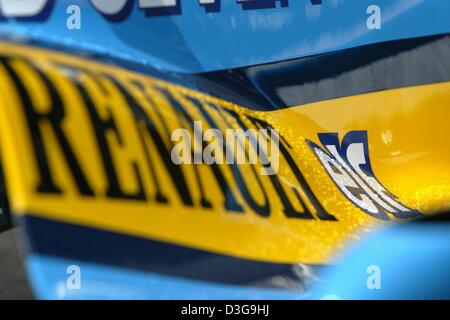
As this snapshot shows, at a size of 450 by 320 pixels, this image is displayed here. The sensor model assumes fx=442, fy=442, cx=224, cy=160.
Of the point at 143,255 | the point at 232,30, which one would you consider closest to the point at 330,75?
the point at 232,30

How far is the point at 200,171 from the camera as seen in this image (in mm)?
1224

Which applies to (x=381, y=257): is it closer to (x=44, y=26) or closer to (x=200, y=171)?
(x=200, y=171)

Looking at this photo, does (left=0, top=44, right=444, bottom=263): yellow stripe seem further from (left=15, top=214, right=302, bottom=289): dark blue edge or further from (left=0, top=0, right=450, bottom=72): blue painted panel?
(left=0, top=0, right=450, bottom=72): blue painted panel

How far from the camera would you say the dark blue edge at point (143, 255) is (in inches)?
36.9

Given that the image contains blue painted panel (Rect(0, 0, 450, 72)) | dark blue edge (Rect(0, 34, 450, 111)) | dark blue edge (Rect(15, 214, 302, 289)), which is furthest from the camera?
dark blue edge (Rect(0, 34, 450, 111))

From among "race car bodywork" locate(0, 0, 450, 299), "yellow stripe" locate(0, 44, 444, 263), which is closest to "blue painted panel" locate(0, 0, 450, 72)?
"race car bodywork" locate(0, 0, 450, 299)

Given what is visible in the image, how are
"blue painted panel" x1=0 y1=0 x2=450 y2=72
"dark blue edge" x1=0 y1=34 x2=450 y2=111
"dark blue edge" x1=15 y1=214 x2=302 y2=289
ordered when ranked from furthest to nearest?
"dark blue edge" x1=0 y1=34 x2=450 y2=111, "blue painted panel" x1=0 y1=0 x2=450 y2=72, "dark blue edge" x1=15 y1=214 x2=302 y2=289

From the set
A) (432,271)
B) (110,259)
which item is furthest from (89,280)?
(432,271)

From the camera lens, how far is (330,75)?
1.72 metres

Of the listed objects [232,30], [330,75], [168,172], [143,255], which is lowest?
[143,255]

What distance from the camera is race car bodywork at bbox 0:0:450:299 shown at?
0.99 metres

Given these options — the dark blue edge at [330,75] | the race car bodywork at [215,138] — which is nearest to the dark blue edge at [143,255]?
the race car bodywork at [215,138]

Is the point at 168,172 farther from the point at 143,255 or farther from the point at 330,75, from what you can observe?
the point at 330,75

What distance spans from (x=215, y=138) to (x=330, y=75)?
25.6 inches
